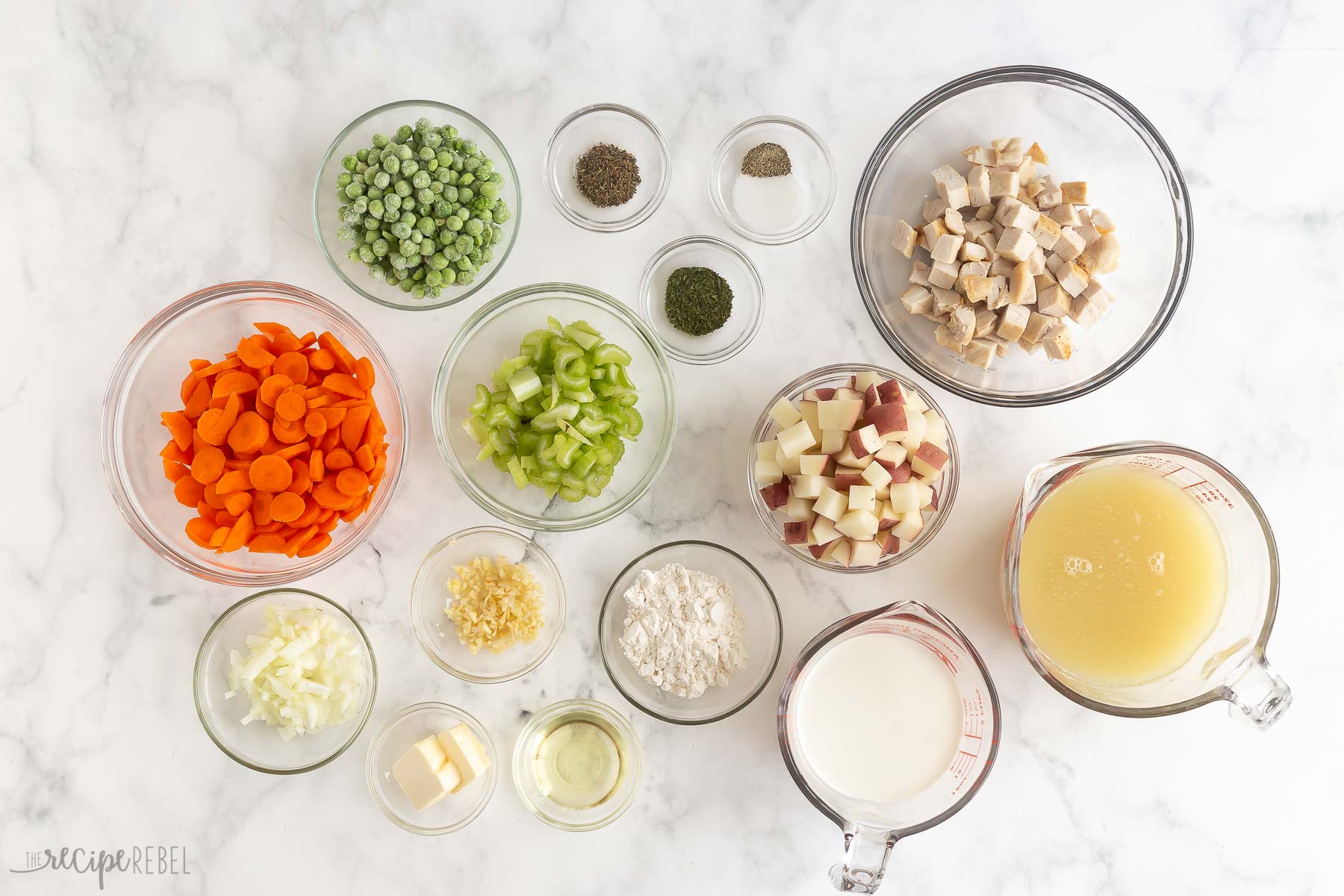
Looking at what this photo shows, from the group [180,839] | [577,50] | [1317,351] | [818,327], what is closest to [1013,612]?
[818,327]

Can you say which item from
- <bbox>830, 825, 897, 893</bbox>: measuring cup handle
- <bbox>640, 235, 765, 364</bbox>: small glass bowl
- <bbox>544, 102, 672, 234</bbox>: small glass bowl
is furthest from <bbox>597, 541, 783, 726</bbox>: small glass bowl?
<bbox>544, 102, 672, 234</bbox>: small glass bowl

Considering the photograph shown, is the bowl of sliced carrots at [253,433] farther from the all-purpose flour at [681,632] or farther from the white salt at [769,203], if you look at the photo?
the white salt at [769,203]

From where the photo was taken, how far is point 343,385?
5.56 ft

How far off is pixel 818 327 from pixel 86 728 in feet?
6.66

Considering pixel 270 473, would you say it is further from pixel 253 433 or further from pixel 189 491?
pixel 189 491

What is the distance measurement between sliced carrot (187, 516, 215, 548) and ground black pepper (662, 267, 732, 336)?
112 centimetres

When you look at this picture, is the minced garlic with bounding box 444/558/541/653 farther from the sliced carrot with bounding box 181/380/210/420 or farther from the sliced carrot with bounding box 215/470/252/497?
the sliced carrot with bounding box 181/380/210/420

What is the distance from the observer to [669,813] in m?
1.91

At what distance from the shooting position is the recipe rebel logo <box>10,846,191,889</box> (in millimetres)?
1906

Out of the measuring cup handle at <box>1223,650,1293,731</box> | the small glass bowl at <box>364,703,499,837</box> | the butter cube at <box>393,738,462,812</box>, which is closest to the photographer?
the measuring cup handle at <box>1223,650,1293,731</box>

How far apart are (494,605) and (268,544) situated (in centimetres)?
49

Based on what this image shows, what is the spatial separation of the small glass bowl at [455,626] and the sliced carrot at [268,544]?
0.31 metres

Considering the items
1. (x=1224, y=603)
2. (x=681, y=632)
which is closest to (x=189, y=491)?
(x=681, y=632)

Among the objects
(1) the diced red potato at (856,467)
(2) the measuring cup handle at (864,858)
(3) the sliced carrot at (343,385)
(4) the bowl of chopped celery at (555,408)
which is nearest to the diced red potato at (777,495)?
(1) the diced red potato at (856,467)
